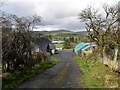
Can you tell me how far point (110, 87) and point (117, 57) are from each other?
21.4 ft

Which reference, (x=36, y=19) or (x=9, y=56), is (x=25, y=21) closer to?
(x=36, y=19)

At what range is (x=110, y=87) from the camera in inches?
724

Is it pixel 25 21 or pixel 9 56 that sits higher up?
pixel 25 21

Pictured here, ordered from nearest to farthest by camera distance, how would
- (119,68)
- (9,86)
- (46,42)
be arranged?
(9,86) < (119,68) < (46,42)

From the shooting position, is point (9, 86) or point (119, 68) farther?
point (119, 68)

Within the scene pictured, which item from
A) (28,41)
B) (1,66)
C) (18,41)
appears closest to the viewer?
(1,66)

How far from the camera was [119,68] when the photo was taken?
23000mm

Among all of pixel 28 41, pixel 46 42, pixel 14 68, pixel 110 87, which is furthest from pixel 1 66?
pixel 46 42

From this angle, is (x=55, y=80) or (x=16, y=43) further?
(x=16, y=43)

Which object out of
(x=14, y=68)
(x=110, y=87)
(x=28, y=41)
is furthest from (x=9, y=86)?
(x=28, y=41)

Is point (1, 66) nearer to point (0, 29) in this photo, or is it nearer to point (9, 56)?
point (9, 56)

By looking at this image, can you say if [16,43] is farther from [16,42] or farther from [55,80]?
[55,80]

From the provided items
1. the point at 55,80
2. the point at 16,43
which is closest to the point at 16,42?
the point at 16,43

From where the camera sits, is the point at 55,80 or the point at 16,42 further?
the point at 16,42
